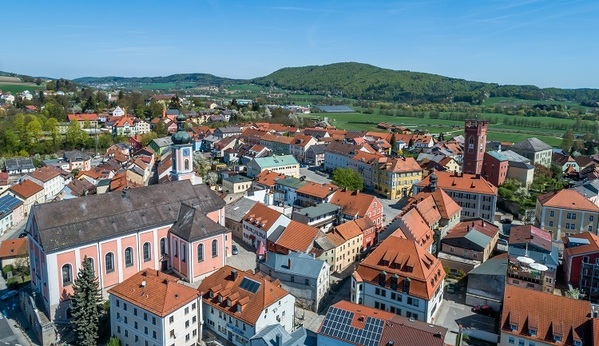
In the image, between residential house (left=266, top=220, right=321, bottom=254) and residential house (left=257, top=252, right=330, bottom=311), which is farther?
residential house (left=266, top=220, right=321, bottom=254)

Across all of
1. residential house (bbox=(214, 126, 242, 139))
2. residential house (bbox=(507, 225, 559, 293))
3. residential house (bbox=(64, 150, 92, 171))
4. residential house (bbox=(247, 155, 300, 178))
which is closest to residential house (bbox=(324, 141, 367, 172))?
residential house (bbox=(247, 155, 300, 178))

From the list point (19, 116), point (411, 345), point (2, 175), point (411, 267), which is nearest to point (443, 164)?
point (411, 267)

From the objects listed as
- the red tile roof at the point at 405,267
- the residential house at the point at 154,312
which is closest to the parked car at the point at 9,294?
the residential house at the point at 154,312

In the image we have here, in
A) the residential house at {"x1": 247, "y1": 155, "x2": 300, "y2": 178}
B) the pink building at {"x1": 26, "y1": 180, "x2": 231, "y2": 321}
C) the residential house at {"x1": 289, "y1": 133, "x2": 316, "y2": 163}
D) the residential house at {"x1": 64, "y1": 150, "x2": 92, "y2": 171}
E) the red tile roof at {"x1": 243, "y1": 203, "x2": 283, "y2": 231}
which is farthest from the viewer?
the residential house at {"x1": 289, "y1": 133, "x2": 316, "y2": 163}

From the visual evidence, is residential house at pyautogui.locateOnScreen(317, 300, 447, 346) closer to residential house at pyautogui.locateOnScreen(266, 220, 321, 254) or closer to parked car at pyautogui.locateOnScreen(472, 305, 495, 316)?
parked car at pyautogui.locateOnScreen(472, 305, 495, 316)

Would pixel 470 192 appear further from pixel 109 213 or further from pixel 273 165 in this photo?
pixel 109 213
